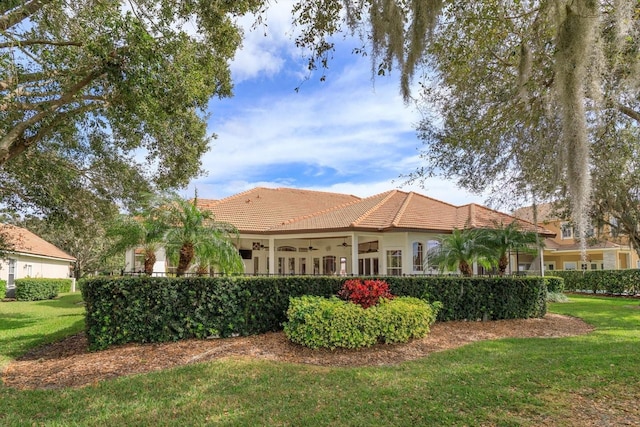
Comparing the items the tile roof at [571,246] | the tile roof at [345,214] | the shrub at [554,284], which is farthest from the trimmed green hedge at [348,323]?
the tile roof at [571,246]

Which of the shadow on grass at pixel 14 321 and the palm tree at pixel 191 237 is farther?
A: the shadow on grass at pixel 14 321

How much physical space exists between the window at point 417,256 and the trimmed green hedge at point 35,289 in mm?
21991

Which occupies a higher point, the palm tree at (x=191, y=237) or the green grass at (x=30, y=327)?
the palm tree at (x=191, y=237)

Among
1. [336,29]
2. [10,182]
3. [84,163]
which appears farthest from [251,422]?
[10,182]

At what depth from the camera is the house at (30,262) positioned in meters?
24.7

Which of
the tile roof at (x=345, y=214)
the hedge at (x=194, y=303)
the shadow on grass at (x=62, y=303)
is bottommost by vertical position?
the shadow on grass at (x=62, y=303)

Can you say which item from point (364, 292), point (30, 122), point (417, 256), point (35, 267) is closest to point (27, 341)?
point (30, 122)

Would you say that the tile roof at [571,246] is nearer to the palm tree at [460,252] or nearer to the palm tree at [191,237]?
the palm tree at [460,252]

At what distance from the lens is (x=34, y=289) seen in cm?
2466

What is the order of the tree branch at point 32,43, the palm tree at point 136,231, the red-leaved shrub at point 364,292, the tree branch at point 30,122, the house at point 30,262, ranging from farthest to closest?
the house at point 30,262 → the palm tree at point 136,231 → the red-leaved shrub at point 364,292 → the tree branch at point 30,122 → the tree branch at point 32,43

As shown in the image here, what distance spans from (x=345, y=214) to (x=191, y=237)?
11.7 metres

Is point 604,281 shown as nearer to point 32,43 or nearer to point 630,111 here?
point 630,111

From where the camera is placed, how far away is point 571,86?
5066 millimetres

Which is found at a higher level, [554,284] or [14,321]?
[554,284]
